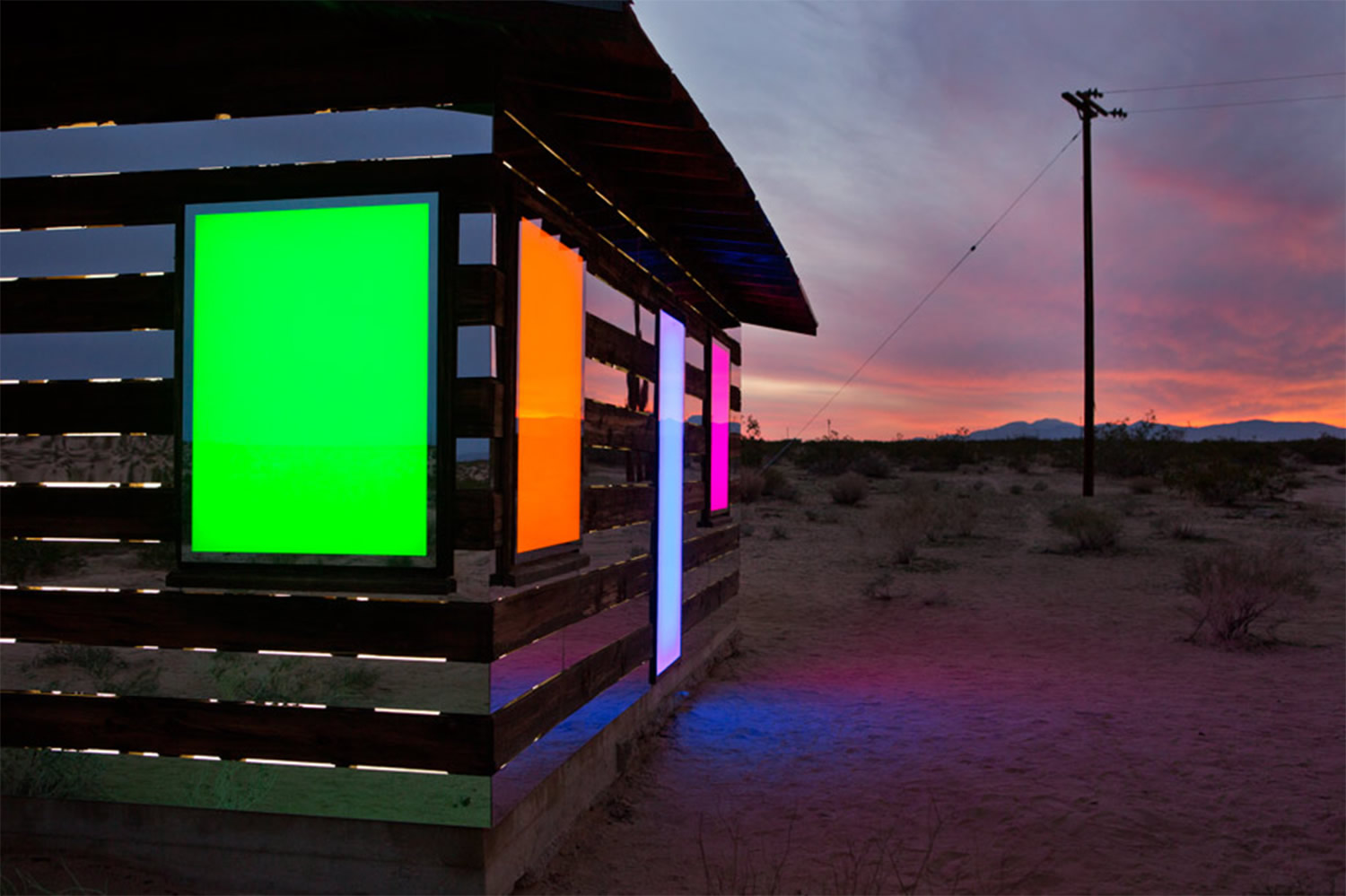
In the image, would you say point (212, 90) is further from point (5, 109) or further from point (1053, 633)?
point (1053, 633)

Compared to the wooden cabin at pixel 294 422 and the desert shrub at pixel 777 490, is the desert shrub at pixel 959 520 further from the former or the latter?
the wooden cabin at pixel 294 422

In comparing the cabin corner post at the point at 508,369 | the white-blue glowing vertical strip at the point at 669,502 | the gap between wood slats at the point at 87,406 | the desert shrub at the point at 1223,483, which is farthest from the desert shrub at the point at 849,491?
the gap between wood slats at the point at 87,406

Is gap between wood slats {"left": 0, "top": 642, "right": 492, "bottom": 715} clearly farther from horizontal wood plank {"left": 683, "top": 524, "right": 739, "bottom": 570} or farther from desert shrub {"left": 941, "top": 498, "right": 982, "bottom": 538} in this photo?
desert shrub {"left": 941, "top": 498, "right": 982, "bottom": 538}

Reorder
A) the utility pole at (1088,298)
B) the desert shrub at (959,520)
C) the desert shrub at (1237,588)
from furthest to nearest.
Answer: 1. the utility pole at (1088,298)
2. the desert shrub at (959,520)
3. the desert shrub at (1237,588)

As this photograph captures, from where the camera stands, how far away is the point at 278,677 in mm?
3934

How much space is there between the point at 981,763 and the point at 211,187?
18.5ft

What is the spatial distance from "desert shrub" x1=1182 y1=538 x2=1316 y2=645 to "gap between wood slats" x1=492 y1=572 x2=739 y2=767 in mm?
7203

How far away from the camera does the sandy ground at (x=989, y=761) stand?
441cm

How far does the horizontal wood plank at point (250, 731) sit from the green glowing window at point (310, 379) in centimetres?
66

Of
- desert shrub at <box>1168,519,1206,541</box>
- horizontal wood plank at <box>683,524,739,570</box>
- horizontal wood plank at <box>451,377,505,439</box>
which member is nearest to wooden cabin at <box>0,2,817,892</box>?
horizontal wood plank at <box>451,377,505,439</box>

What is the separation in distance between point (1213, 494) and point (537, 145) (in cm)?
2653

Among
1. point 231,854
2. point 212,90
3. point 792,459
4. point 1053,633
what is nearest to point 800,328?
point 1053,633

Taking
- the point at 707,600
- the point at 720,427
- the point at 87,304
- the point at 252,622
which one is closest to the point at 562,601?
the point at 252,622

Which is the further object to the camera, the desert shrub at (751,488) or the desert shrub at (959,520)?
the desert shrub at (751,488)
